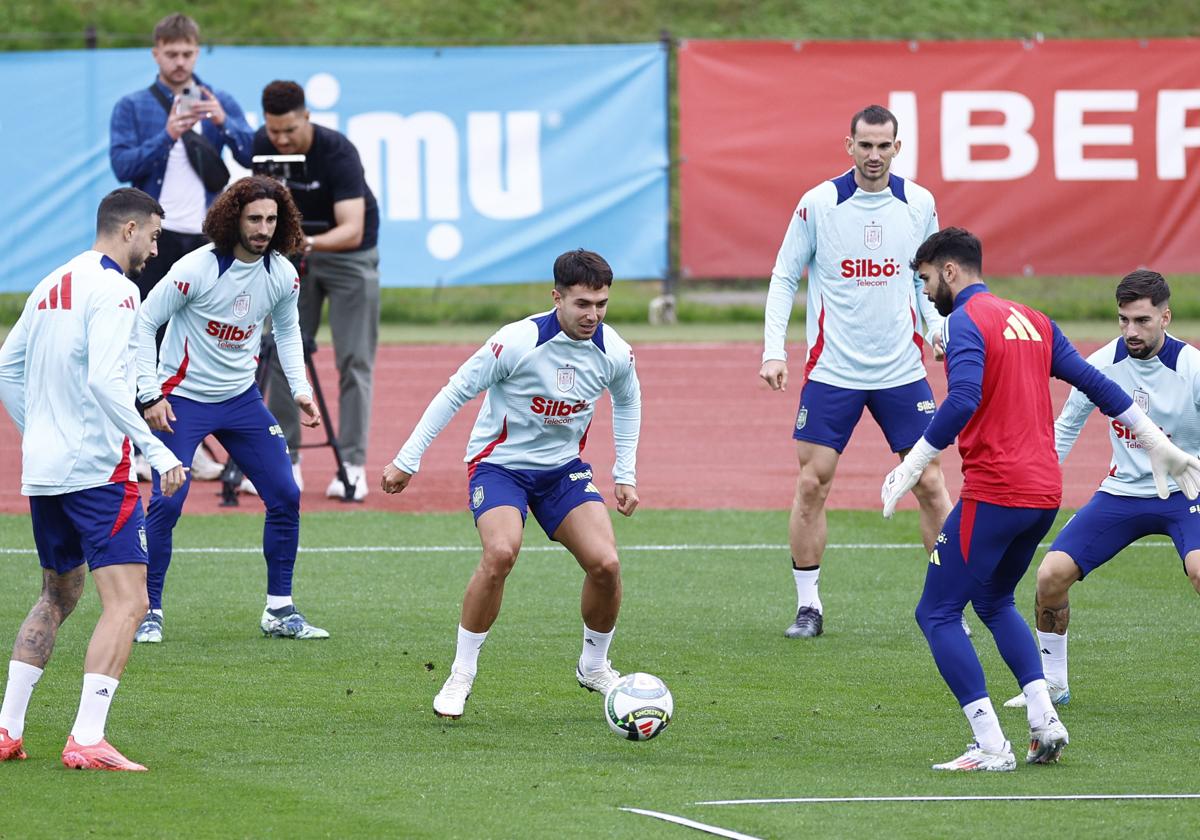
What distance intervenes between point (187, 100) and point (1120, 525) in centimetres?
694

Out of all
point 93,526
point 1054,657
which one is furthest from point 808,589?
point 93,526

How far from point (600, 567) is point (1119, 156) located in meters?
15.8

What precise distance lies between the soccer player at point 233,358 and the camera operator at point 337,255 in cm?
310

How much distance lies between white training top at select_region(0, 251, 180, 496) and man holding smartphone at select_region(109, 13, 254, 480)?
225 inches

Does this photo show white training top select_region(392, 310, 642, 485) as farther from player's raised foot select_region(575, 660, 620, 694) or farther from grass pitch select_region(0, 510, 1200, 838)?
grass pitch select_region(0, 510, 1200, 838)

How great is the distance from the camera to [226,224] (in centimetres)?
841

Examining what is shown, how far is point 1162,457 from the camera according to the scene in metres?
6.67

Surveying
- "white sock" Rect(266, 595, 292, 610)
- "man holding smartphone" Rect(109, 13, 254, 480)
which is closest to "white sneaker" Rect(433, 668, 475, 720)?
"white sock" Rect(266, 595, 292, 610)

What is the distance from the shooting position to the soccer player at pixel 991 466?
247 inches

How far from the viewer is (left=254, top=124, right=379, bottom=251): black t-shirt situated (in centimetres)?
1207

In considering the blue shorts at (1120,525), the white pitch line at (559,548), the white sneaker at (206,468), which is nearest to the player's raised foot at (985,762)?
the blue shorts at (1120,525)

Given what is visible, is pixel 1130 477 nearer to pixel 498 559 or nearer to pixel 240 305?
pixel 498 559

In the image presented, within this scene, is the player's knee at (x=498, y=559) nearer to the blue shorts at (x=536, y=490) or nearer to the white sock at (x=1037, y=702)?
the blue shorts at (x=536, y=490)

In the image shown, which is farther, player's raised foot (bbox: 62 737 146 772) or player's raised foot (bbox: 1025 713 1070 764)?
player's raised foot (bbox: 1025 713 1070 764)
